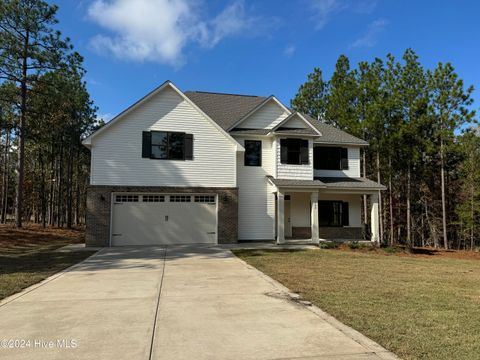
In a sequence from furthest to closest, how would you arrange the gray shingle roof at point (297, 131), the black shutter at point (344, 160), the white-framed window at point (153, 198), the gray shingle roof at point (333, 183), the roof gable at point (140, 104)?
the black shutter at point (344, 160) < the gray shingle roof at point (297, 131) < the gray shingle roof at point (333, 183) < the white-framed window at point (153, 198) < the roof gable at point (140, 104)

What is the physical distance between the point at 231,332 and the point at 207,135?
13748 millimetres

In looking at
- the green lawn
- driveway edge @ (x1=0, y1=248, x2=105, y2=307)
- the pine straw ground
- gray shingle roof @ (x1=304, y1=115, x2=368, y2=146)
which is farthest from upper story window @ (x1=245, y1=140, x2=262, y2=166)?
driveway edge @ (x1=0, y1=248, x2=105, y2=307)

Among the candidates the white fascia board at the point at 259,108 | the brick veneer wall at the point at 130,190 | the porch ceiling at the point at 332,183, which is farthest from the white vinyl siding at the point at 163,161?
the porch ceiling at the point at 332,183

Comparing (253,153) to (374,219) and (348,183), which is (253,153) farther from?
(374,219)

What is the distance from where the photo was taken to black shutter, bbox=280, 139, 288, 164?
18891 mm

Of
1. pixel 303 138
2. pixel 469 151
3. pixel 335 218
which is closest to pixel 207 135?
pixel 303 138

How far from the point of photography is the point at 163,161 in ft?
56.8

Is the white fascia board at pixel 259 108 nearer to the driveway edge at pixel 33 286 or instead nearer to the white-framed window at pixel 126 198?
the white-framed window at pixel 126 198

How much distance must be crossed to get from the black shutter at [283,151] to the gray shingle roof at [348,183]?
253 cm

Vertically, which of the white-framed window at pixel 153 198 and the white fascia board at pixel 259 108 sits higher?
the white fascia board at pixel 259 108

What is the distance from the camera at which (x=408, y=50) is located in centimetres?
2603

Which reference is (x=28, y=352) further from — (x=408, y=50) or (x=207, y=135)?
(x=408, y=50)

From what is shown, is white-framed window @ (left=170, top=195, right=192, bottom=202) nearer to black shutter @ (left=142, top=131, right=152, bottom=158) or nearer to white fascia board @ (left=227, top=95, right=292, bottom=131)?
black shutter @ (left=142, top=131, right=152, bottom=158)

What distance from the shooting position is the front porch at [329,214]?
19.2 meters
